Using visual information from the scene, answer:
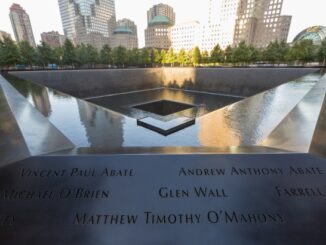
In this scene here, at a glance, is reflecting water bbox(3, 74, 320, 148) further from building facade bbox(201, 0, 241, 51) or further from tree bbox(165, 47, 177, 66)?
building facade bbox(201, 0, 241, 51)

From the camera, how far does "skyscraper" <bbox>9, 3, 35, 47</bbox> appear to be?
8628 cm

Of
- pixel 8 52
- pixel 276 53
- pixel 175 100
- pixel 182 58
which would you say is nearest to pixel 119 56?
pixel 182 58

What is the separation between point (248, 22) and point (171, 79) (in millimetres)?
61141

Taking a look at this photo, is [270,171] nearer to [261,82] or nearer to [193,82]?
[261,82]

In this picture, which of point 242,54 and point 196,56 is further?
point 196,56

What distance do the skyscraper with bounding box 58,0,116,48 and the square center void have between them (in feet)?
258

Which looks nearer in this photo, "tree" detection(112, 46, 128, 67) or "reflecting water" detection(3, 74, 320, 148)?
"reflecting water" detection(3, 74, 320, 148)

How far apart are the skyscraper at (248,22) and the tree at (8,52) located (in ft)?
212

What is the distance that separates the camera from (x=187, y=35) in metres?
73.3

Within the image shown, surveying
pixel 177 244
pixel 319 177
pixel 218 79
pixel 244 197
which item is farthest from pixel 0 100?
pixel 218 79

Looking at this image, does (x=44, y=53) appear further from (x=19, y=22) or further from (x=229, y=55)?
(x=19, y=22)

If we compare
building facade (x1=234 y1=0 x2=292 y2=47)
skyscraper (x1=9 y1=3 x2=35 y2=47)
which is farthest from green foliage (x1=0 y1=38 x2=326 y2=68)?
skyscraper (x1=9 y1=3 x2=35 y2=47)

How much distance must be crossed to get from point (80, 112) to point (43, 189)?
5028 mm

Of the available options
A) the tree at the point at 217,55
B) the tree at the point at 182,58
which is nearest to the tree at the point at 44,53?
the tree at the point at 182,58
